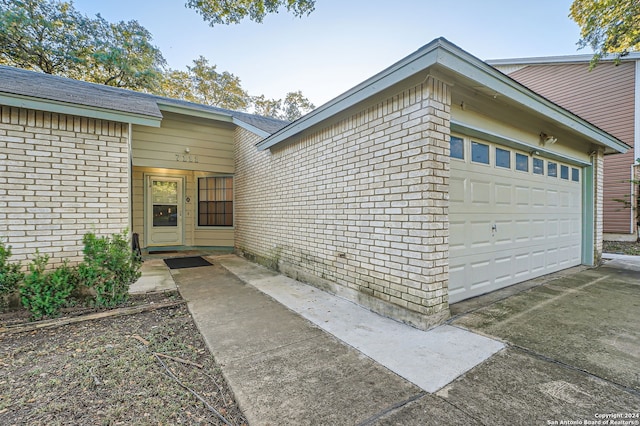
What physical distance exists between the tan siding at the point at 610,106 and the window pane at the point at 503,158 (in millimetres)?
7501

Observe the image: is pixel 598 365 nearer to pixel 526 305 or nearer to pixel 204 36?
pixel 526 305

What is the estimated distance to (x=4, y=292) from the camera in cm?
314

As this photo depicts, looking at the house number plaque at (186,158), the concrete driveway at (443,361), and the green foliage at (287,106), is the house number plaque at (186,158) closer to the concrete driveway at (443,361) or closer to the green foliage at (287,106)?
the concrete driveway at (443,361)

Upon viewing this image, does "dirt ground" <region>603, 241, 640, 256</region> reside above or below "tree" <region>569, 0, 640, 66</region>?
below

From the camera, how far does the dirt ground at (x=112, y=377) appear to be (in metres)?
1.68

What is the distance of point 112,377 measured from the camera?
2.06 metres

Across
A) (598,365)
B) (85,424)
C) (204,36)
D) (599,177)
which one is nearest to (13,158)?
(85,424)

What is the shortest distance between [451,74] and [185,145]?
688 cm

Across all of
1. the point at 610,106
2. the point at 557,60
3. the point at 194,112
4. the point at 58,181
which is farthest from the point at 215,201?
the point at 610,106

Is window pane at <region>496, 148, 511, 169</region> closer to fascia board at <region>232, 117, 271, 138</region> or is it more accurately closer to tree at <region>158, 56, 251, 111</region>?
fascia board at <region>232, 117, 271, 138</region>

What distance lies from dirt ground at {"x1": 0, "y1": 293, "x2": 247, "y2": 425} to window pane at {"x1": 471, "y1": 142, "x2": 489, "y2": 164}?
388 cm

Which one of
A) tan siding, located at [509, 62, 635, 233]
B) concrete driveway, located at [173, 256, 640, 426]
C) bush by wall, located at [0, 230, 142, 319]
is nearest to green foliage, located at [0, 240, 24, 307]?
bush by wall, located at [0, 230, 142, 319]

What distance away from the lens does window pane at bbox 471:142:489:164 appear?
3736mm

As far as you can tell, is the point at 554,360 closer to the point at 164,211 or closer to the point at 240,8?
the point at 240,8
